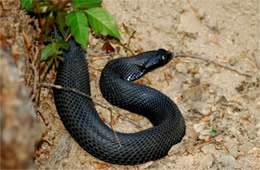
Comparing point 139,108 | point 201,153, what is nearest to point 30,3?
point 139,108

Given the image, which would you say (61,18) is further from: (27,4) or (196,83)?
(196,83)

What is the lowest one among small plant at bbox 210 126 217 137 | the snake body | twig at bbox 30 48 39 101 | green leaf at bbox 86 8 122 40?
small plant at bbox 210 126 217 137

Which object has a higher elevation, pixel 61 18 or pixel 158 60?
pixel 61 18

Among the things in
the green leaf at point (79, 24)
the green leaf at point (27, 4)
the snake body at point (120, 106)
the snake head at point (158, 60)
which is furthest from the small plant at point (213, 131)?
the green leaf at point (27, 4)

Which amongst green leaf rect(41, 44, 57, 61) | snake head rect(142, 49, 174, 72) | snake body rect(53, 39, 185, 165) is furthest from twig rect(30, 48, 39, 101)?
snake head rect(142, 49, 174, 72)

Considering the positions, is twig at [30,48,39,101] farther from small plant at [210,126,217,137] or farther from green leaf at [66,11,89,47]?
small plant at [210,126,217,137]

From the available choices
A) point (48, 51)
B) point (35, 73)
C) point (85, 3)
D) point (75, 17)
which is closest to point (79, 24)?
point (75, 17)

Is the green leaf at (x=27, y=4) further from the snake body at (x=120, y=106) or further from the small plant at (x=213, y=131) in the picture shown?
the small plant at (x=213, y=131)

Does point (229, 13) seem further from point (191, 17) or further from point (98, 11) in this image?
point (98, 11)
